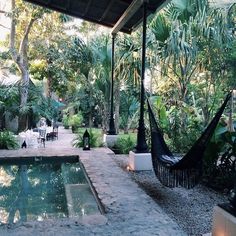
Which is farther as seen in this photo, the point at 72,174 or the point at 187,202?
the point at 72,174

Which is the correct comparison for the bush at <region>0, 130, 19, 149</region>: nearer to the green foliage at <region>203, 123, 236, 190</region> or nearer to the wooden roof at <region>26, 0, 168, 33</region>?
the wooden roof at <region>26, 0, 168, 33</region>

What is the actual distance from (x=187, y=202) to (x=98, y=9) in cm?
509

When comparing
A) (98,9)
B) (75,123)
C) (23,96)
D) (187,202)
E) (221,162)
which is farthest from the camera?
(75,123)

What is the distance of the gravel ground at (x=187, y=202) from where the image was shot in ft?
11.1

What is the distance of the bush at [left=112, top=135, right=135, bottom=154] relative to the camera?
26.2 feet

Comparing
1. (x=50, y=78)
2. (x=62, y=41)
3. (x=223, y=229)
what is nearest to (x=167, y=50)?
(x=223, y=229)

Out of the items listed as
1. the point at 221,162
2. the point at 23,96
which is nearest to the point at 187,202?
the point at 221,162

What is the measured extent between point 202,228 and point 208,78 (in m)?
6.76

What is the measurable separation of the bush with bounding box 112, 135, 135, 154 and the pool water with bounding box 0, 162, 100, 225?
1.44 metres

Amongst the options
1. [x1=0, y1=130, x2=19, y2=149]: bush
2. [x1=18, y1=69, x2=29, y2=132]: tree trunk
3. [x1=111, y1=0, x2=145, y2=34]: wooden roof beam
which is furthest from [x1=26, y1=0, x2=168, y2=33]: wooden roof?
[x1=18, y1=69, x2=29, y2=132]: tree trunk

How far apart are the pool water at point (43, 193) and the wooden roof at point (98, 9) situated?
140 inches

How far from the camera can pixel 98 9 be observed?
24.6 ft

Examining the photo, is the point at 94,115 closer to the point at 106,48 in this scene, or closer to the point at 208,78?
the point at 106,48

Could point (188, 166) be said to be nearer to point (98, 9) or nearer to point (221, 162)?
point (221, 162)
